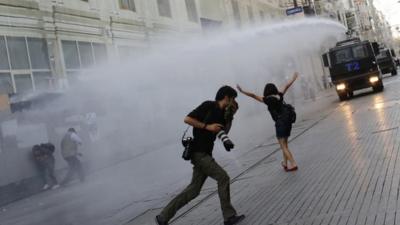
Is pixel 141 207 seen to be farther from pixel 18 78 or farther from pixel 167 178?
pixel 18 78

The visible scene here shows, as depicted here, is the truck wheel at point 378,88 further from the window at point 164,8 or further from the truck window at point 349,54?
the window at point 164,8

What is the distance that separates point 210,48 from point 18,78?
14575 millimetres

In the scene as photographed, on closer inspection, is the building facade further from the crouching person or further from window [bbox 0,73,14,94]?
the crouching person

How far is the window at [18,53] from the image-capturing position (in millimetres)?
16328

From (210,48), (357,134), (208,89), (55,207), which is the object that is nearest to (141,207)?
(55,207)

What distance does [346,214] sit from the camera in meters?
6.09

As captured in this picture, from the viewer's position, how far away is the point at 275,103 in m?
10.1

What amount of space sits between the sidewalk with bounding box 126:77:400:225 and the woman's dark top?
1.04m

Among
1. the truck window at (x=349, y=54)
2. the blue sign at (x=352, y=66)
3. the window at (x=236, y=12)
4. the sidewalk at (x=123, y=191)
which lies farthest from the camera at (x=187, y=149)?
the window at (x=236, y=12)

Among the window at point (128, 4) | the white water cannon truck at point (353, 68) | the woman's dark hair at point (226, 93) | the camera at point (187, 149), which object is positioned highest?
the window at point (128, 4)

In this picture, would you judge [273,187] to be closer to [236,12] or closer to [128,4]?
[128,4]

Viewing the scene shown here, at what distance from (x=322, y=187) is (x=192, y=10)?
24.1 metres

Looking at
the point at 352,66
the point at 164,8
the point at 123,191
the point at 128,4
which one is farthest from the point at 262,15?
the point at 123,191

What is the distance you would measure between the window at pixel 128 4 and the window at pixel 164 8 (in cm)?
252
